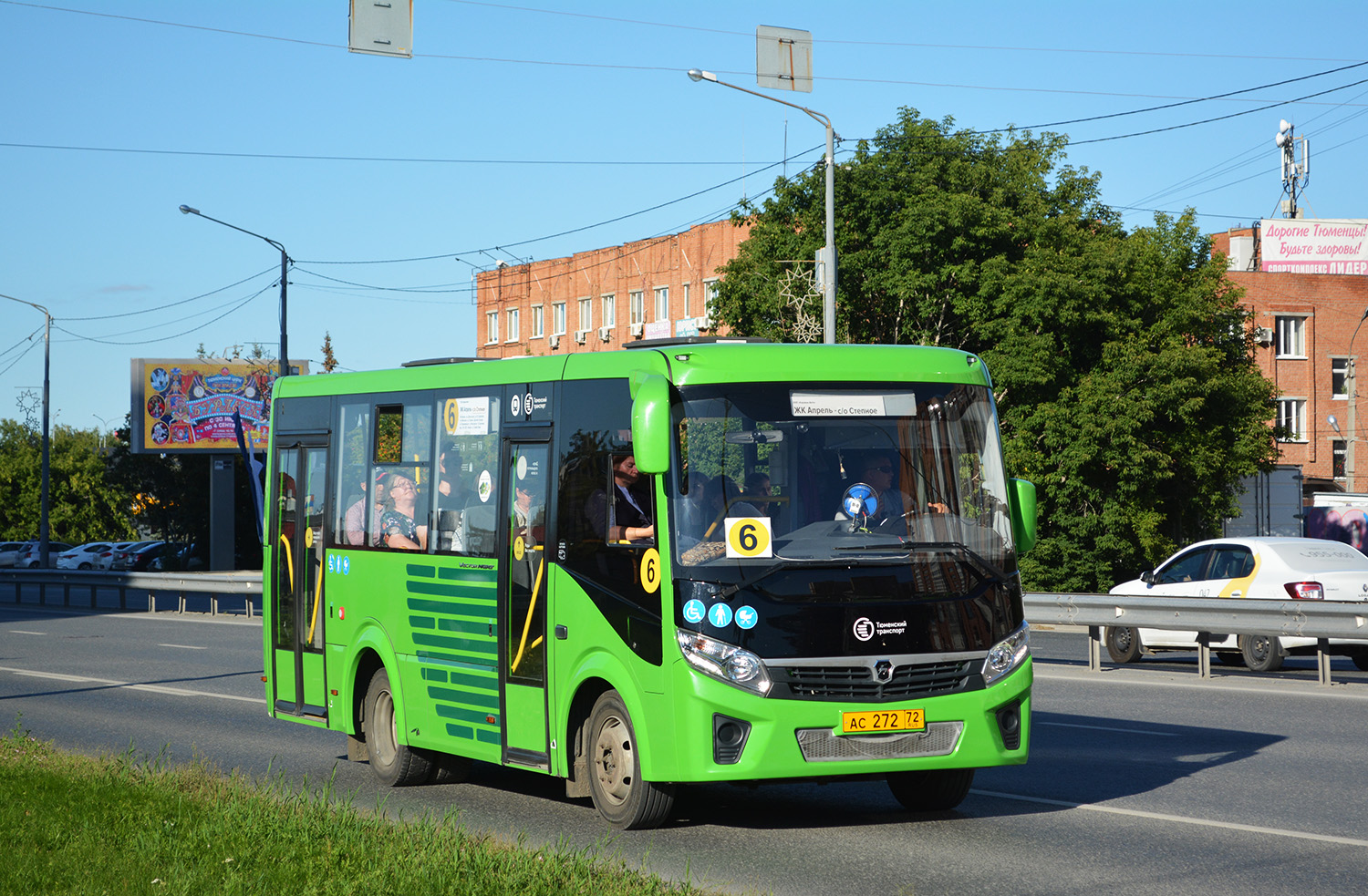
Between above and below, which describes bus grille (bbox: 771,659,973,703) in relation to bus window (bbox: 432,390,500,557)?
below

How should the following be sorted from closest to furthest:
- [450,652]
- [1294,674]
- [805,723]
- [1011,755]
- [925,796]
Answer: [805,723]
[1011,755]
[925,796]
[450,652]
[1294,674]

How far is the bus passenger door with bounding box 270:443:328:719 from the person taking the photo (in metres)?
11.7

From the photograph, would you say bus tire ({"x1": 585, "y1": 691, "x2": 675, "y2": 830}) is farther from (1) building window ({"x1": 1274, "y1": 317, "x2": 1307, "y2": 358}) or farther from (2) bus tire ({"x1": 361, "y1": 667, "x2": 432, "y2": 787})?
(1) building window ({"x1": 1274, "y1": 317, "x2": 1307, "y2": 358})

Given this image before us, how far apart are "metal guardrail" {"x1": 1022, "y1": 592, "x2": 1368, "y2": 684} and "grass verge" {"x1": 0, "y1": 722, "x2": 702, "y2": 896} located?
10.5m

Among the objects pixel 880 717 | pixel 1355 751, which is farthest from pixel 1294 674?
pixel 880 717

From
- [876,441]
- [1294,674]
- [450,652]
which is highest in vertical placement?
[876,441]

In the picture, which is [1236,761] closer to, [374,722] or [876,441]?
[876,441]

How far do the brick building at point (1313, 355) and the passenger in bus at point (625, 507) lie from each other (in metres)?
52.6

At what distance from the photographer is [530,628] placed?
30.3 ft

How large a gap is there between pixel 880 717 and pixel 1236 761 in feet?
13.5

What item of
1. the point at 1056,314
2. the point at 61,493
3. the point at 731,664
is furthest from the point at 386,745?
the point at 61,493

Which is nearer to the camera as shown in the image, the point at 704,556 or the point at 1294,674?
the point at 704,556

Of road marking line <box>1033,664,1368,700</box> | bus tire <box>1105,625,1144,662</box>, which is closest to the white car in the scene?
bus tire <box>1105,625,1144,662</box>

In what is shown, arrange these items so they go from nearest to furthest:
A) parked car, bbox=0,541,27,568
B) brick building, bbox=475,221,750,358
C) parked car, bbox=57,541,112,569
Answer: brick building, bbox=475,221,750,358 → parked car, bbox=57,541,112,569 → parked car, bbox=0,541,27,568
